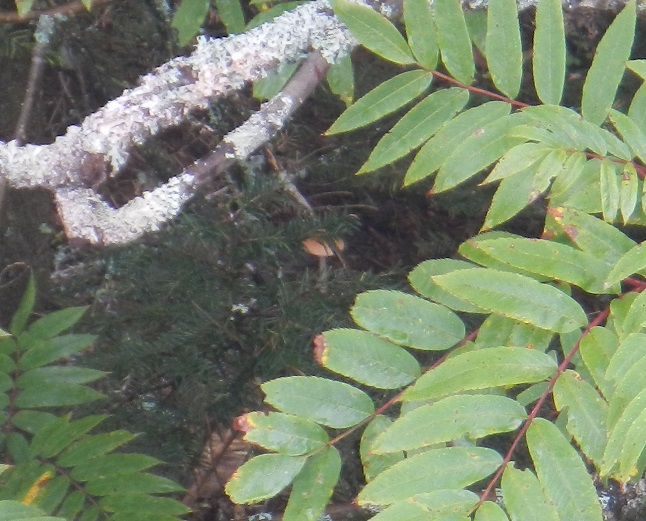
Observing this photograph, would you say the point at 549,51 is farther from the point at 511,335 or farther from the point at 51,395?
the point at 51,395

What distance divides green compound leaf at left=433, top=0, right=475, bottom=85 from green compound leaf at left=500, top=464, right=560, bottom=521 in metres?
0.47

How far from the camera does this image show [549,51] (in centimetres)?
83

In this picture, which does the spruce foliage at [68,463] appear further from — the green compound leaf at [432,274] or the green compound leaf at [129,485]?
the green compound leaf at [432,274]

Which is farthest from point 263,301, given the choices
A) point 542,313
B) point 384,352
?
point 542,313

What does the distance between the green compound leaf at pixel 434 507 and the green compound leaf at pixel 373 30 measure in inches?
19.8

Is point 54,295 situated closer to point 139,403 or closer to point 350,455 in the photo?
point 139,403

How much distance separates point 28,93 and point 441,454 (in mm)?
951

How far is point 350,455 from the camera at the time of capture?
1186 millimetres

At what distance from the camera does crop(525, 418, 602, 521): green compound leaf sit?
61 centimetres

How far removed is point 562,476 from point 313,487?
0.77 feet

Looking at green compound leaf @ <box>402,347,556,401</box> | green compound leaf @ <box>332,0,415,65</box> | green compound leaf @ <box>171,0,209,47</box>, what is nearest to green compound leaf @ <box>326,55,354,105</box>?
green compound leaf @ <box>332,0,415,65</box>

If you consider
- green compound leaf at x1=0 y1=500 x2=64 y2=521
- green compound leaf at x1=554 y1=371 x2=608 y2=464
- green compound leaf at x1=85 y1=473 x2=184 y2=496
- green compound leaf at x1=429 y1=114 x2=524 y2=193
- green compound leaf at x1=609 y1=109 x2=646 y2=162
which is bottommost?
green compound leaf at x1=85 y1=473 x2=184 y2=496

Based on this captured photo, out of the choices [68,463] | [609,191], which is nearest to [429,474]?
[609,191]

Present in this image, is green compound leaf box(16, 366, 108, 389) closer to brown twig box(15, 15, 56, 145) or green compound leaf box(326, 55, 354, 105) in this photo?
brown twig box(15, 15, 56, 145)
